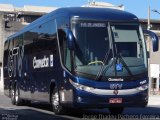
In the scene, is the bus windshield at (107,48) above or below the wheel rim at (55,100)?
above

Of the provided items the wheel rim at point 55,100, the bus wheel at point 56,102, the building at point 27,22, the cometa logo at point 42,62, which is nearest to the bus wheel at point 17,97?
the cometa logo at point 42,62

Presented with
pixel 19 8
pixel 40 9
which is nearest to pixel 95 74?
pixel 40 9

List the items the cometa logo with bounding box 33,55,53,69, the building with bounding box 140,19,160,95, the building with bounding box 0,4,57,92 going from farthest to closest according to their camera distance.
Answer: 1. the building with bounding box 0,4,57,92
2. the building with bounding box 140,19,160,95
3. the cometa logo with bounding box 33,55,53,69

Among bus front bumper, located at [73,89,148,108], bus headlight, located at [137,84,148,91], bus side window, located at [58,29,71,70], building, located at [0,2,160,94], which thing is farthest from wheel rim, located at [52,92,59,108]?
building, located at [0,2,160,94]

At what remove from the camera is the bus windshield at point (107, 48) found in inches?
602

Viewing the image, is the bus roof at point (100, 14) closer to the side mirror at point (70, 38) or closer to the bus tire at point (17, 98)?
the side mirror at point (70, 38)

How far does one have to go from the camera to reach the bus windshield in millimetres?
15289

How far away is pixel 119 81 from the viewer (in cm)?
1530

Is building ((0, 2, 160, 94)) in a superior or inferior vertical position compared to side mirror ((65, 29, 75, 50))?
inferior

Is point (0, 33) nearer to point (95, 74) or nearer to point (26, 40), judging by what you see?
point (26, 40)

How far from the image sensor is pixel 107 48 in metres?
15.5

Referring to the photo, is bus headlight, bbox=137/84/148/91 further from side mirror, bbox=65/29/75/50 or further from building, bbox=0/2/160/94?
building, bbox=0/2/160/94

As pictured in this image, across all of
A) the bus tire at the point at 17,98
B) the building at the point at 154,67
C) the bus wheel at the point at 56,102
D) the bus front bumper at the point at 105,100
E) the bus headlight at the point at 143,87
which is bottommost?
the building at the point at 154,67

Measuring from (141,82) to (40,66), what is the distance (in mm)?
5011
